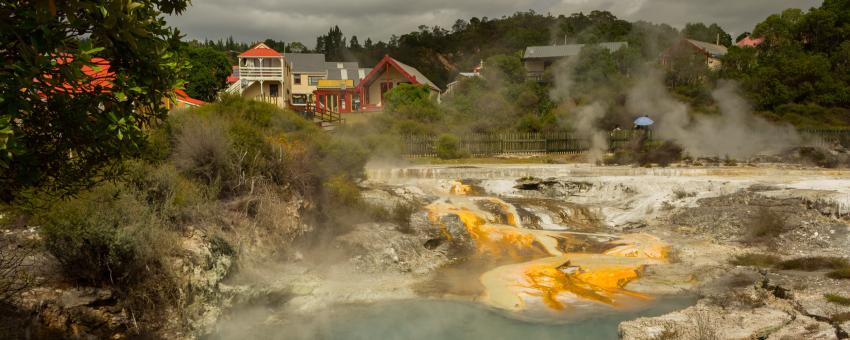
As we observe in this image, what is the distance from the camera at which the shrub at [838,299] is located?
31.2ft

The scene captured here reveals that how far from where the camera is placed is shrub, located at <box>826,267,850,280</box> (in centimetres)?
1127

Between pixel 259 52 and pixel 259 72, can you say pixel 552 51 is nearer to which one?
pixel 259 52

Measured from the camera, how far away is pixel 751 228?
15.2 m

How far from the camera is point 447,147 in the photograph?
28.2 metres

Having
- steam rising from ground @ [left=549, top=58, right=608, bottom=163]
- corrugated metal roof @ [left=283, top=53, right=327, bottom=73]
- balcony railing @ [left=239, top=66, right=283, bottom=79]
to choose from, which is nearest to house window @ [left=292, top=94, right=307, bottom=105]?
corrugated metal roof @ [left=283, top=53, right=327, bottom=73]

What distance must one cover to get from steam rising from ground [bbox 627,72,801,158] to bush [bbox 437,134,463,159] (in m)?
9.21

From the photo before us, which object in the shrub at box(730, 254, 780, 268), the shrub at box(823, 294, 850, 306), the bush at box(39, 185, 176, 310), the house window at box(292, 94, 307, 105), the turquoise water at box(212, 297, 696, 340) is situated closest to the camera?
the bush at box(39, 185, 176, 310)

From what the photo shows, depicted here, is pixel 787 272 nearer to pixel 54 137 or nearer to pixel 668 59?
pixel 54 137

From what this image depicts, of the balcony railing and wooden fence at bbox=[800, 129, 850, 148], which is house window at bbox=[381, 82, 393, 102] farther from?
wooden fence at bbox=[800, 129, 850, 148]

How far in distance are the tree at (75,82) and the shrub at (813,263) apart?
1200 cm

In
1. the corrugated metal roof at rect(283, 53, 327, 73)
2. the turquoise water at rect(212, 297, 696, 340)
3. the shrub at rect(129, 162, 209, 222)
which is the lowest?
the turquoise water at rect(212, 297, 696, 340)

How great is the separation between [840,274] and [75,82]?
41.0 ft

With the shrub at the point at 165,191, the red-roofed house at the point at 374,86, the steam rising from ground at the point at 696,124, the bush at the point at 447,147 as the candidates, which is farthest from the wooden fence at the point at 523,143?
the shrub at the point at 165,191

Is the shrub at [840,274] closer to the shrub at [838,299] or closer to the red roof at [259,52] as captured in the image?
the shrub at [838,299]
